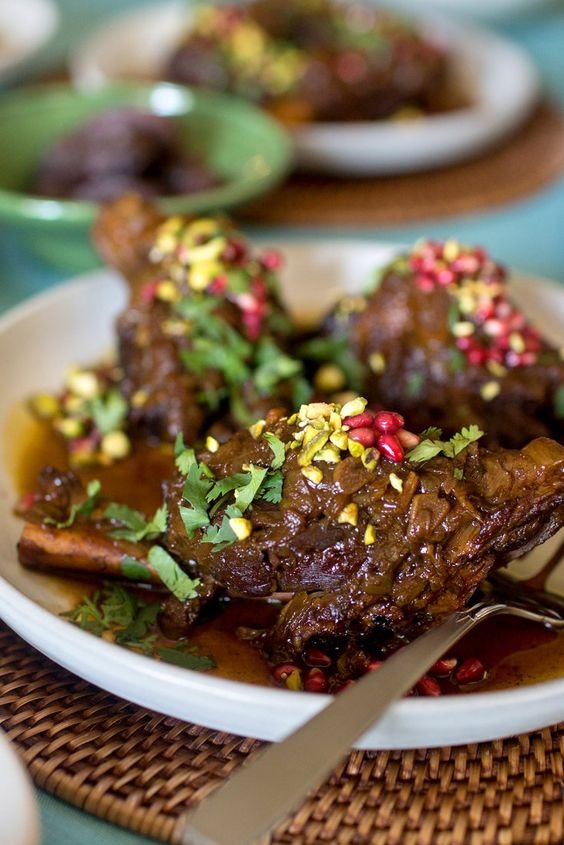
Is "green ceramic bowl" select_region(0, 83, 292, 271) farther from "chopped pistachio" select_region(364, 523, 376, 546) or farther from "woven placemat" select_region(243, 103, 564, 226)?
"chopped pistachio" select_region(364, 523, 376, 546)

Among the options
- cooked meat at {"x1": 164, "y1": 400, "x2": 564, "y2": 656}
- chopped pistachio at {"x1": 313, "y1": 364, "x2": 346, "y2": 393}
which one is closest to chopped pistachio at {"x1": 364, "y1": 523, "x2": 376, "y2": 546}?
cooked meat at {"x1": 164, "y1": 400, "x2": 564, "y2": 656}

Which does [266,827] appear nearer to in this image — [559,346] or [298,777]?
[298,777]

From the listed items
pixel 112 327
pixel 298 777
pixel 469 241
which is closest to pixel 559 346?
pixel 469 241

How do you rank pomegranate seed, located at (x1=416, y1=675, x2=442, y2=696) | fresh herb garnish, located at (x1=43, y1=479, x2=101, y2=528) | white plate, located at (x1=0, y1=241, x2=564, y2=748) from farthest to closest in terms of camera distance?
fresh herb garnish, located at (x1=43, y1=479, x2=101, y2=528)
pomegranate seed, located at (x1=416, y1=675, x2=442, y2=696)
white plate, located at (x1=0, y1=241, x2=564, y2=748)

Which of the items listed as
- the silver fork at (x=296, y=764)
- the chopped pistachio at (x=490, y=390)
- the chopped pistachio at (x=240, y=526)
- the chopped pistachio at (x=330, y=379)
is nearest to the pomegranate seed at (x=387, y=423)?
the chopped pistachio at (x=240, y=526)

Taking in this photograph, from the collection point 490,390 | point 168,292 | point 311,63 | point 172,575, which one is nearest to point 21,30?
point 311,63

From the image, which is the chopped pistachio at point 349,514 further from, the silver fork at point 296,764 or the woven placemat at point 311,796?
the woven placemat at point 311,796

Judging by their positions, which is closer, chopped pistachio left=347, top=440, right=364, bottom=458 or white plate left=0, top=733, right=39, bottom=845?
white plate left=0, top=733, right=39, bottom=845
